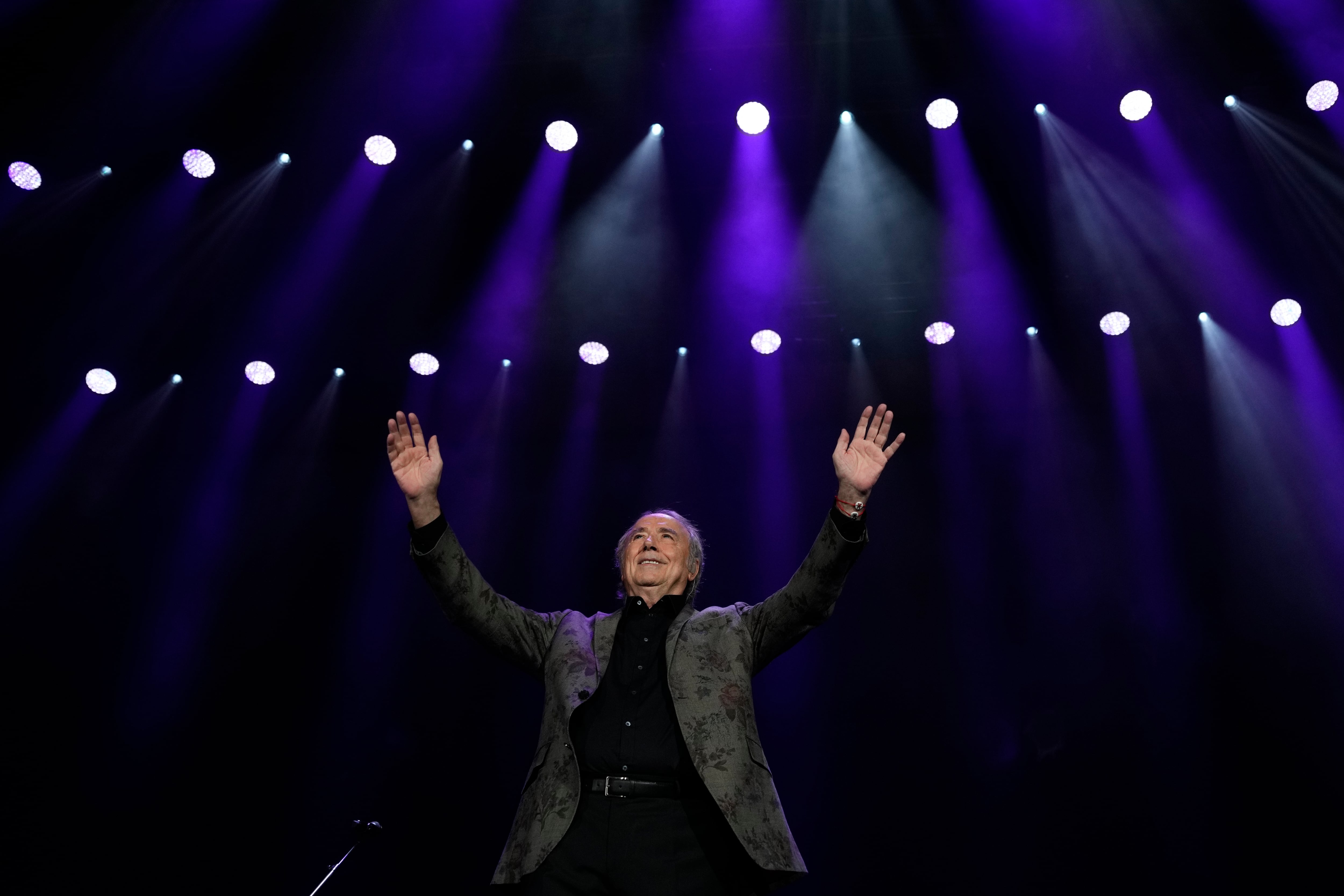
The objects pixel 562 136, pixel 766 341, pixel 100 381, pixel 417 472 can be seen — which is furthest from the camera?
pixel 100 381

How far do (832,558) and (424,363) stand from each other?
3.60 meters

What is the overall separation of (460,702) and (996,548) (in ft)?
9.50

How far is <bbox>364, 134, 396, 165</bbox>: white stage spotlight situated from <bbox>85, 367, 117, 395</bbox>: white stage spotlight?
204cm

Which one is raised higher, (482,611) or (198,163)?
(198,163)

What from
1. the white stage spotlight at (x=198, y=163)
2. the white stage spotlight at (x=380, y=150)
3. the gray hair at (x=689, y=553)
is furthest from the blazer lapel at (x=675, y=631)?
the white stage spotlight at (x=198, y=163)

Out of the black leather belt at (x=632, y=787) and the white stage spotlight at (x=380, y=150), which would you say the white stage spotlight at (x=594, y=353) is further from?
the black leather belt at (x=632, y=787)

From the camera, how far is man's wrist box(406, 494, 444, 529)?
201 centimetres

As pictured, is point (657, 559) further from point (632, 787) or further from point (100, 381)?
point (100, 381)

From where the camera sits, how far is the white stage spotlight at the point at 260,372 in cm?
502

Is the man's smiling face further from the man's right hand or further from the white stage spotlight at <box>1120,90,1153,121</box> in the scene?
the white stage spotlight at <box>1120,90,1153,121</box>

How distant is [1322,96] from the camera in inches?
144

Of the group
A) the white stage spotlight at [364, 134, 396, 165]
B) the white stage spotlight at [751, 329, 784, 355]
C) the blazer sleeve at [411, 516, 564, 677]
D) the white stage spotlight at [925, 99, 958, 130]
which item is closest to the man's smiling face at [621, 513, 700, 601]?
the blazer sleeve at [411, 516, 564, 677]

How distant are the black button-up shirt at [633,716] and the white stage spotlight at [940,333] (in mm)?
3102

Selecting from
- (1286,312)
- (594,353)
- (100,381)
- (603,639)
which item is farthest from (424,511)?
(1286,312)
